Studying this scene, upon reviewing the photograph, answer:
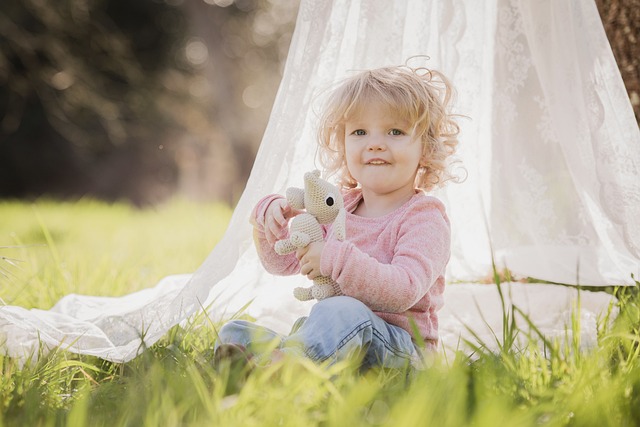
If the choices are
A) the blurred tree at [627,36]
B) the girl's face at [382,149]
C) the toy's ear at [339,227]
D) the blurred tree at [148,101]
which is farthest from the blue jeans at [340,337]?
the blurred tree at [148,101]

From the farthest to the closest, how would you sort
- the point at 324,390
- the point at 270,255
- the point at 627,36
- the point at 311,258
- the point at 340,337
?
the point at 627,36 → the point at 270,255 → the point at 311,258 → the point at 340,337 → the point at 324,390

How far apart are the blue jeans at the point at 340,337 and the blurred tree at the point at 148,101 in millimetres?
6207

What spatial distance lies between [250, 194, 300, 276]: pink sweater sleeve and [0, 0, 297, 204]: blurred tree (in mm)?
5893

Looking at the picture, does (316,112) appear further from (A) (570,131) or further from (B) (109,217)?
(B) (109,217)

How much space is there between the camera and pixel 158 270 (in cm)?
322

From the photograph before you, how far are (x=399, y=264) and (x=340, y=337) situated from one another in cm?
23

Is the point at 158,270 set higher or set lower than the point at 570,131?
lower

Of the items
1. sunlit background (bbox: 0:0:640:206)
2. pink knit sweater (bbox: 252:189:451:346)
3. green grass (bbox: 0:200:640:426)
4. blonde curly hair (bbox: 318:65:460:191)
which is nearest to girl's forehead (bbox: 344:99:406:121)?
blonde curly hair (bbox: 318:65:460:191)

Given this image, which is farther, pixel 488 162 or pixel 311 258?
pixel 488 162

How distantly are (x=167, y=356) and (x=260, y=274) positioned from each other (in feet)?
1.89

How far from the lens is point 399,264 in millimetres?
1566

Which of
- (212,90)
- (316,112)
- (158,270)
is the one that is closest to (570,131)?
(316,112)

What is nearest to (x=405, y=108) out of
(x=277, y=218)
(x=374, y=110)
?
(x=374, y=110)

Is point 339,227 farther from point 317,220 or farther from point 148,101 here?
point 148,101
